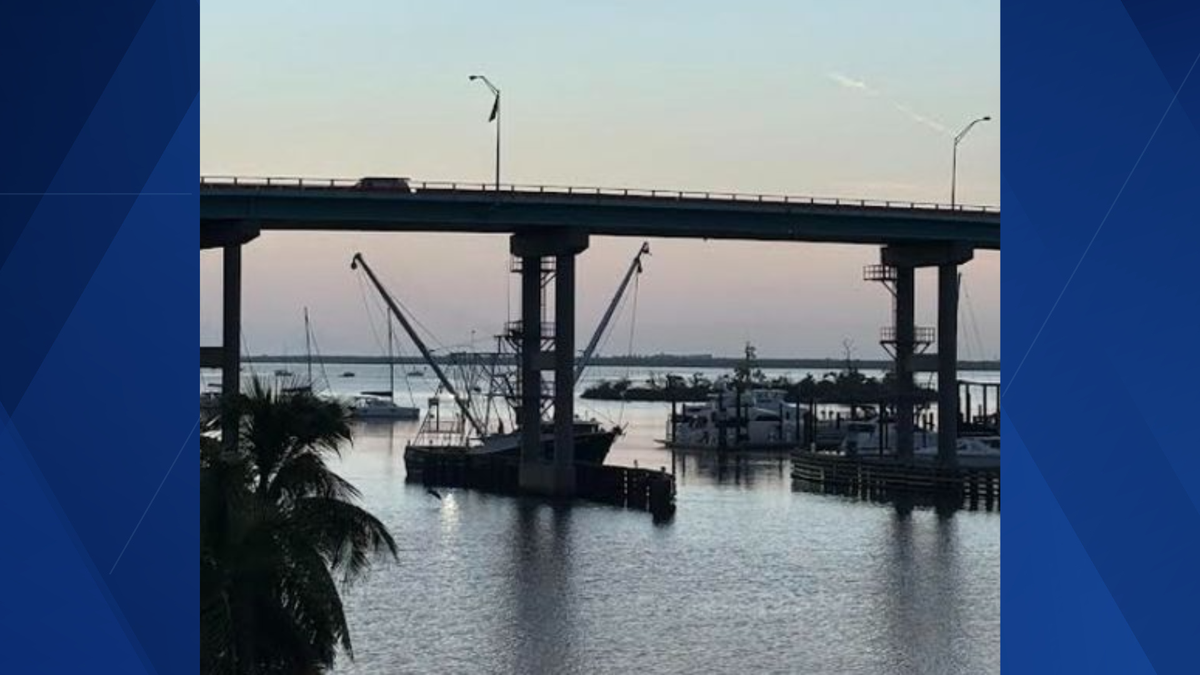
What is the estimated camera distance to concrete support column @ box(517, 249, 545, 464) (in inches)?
3602

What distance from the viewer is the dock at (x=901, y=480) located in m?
87.5

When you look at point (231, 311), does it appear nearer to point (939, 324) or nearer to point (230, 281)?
point (230, 281)

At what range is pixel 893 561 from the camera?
5812 centimetres

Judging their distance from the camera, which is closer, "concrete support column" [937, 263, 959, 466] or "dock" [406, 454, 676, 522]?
"dock" [406, 454, 676, 522]

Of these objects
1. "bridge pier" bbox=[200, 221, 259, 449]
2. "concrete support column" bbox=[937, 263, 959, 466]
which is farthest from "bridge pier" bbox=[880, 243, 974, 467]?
"bridge pier" bbox=[200, 221, 259, 449]

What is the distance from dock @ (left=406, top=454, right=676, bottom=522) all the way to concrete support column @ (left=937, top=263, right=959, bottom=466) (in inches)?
938

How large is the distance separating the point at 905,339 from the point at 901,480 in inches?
476

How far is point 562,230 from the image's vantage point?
296ft
